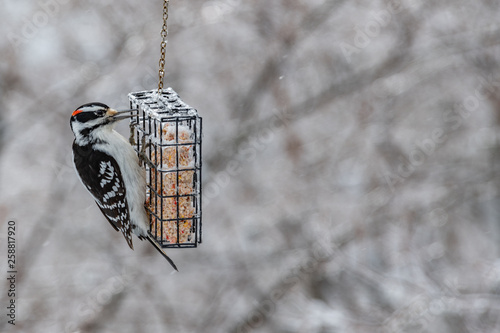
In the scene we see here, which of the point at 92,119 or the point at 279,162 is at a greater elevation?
the point at 279,162

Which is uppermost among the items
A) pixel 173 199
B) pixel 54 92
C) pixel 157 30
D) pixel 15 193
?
pixel 157 30

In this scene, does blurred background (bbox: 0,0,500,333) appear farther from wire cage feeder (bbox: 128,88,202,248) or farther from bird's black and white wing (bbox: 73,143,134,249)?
wire cage feeder (bbox: 128,88,202,248)

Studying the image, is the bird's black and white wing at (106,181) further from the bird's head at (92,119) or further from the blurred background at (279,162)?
the blurred background at (279,162)

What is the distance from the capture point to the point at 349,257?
26.1 ft

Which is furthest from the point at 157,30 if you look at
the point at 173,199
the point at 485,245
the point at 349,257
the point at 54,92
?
the point at 485,245

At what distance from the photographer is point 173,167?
177 inches

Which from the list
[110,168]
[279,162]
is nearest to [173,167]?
[110,168]

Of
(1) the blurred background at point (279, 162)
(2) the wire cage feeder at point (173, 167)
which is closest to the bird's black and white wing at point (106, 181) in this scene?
(2) the wire cage feeder at point (173, 167)

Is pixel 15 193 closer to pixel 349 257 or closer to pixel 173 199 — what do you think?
pixel 349 257

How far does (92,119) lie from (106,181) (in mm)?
398

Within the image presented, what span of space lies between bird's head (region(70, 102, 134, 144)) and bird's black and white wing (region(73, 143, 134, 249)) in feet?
0.32

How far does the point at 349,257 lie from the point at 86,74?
306 centimetres

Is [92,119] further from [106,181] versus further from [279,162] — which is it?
[279,162]

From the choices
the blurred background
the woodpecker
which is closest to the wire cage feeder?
the woodpecker
